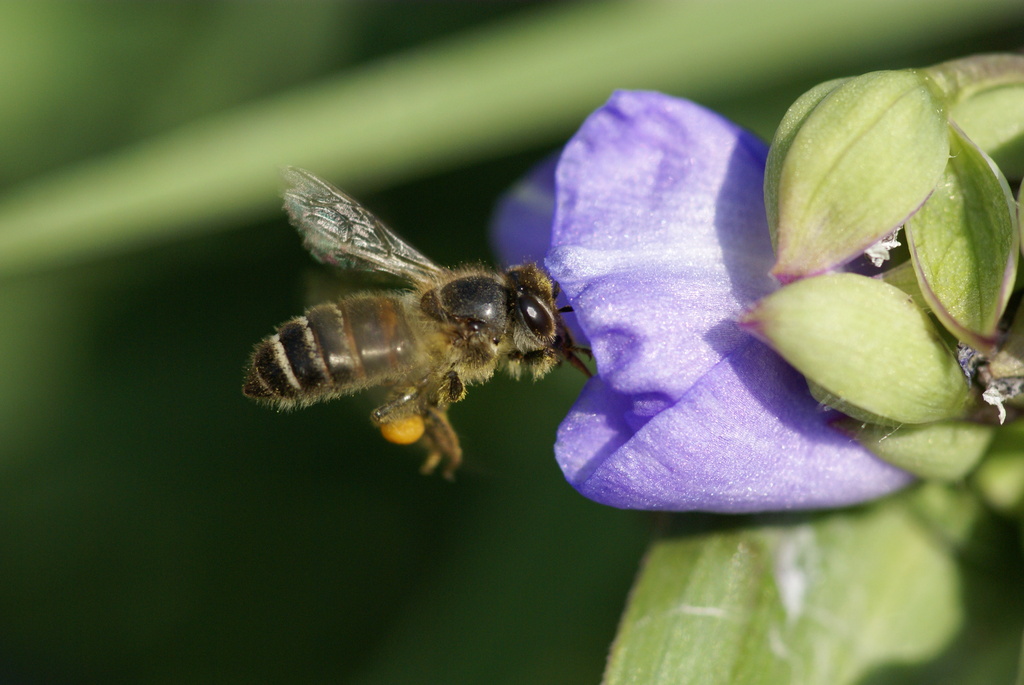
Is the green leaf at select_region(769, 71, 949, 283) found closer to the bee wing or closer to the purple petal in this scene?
the purple petal

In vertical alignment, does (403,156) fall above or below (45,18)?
below

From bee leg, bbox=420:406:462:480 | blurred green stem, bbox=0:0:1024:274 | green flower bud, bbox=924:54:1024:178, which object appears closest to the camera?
green flower bud, bbox=924:54:1024:178

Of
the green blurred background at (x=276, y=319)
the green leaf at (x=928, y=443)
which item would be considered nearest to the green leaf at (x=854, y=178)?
the green leaf at (x=928, y=443)

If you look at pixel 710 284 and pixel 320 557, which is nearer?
pixel 710 284

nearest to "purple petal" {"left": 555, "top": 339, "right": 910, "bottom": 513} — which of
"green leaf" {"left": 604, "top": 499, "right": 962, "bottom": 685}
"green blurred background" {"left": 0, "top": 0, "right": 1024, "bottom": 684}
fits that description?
"green leaf" {"left": 604, "top": 499, "right": 962, "bottom": 685}

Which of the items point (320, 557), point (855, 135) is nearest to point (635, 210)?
point (855, 135)

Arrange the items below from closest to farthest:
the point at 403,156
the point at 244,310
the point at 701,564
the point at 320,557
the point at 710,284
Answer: the point at 710,284 < the point at 701,564 < the point at 403,156 < the point at 320,557 < the point at 244,310

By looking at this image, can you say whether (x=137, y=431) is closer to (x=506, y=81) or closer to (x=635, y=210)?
(x=506, y=81)
